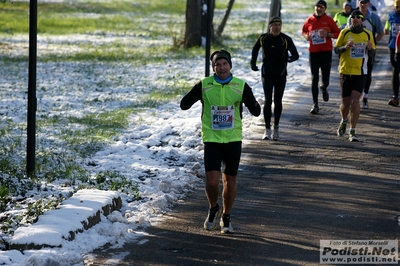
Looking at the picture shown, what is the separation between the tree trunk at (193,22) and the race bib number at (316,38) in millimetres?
A: 11417

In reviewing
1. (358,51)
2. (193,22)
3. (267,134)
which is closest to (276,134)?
(267,134)

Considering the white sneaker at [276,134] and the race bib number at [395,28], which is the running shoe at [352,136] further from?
the race bib number at [395,28]

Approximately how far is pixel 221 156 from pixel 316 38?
738cm

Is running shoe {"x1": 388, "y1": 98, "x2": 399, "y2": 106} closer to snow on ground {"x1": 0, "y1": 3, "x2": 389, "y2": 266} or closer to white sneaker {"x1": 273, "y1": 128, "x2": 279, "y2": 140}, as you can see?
snow on ground {"x1": 0, "y1": 3, "x2": 389, "y2": 266}

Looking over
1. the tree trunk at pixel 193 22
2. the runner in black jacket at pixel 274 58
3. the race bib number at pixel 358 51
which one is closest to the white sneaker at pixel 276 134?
the runner in black jacket at pixel 274 58

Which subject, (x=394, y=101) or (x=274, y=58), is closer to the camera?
(x=274, y=58)

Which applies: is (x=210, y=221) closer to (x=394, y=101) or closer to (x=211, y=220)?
(x=211, y=220)

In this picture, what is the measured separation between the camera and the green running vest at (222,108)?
8.55m

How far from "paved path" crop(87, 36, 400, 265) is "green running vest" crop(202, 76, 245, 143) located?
3.16 feet

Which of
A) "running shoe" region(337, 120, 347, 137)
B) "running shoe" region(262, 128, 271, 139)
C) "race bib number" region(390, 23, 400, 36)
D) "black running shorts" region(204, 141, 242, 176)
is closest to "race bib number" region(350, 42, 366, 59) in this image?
"running shoe" region(337, 120, 347, 137)

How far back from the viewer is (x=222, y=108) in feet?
28.1

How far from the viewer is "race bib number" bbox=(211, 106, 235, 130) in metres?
8.56

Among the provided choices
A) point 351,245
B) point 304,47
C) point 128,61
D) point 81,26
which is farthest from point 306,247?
point 81,26

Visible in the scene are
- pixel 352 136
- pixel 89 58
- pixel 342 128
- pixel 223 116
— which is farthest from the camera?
pixel 89 58
